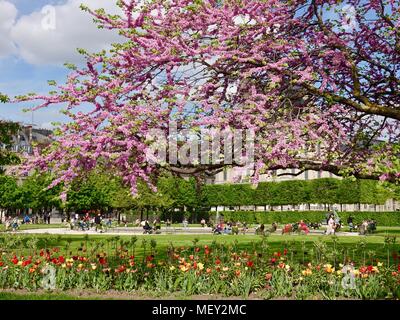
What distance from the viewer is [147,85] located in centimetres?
1252

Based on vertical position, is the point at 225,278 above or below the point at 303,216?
below

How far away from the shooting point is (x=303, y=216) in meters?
68.9

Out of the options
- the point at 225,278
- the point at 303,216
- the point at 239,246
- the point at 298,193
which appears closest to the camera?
the point at 225,278

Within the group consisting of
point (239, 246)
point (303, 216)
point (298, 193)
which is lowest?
point (239, 246)

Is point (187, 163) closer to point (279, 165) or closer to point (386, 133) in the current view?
point (279, 165)

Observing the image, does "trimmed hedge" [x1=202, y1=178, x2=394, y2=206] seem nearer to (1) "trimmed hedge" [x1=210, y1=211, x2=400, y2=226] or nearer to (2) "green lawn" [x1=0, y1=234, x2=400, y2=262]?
(1) "trimmed hedge" [x1=210, y1=211, x2=400, y2=226]

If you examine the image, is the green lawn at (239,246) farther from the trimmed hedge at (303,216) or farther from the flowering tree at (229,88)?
the trimmed hedge at (303,216)

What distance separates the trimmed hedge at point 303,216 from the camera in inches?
2596

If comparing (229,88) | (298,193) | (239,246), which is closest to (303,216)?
(298,193)

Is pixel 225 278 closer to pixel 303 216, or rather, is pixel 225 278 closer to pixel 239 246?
pixel 239 246

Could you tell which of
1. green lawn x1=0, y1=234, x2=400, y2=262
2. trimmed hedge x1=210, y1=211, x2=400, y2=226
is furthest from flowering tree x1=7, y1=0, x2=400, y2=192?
trimmed hedge x1=210, y1=211, x2=400, y2=226

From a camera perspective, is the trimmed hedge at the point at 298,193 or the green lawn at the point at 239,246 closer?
the green lawn at the point at 239,246

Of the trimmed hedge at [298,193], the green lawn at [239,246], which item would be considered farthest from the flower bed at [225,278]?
the trimmed hedge at [298,193]

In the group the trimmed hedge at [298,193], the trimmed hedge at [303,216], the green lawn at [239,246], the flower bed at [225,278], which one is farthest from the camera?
the trimmed hedge at [298,193]
